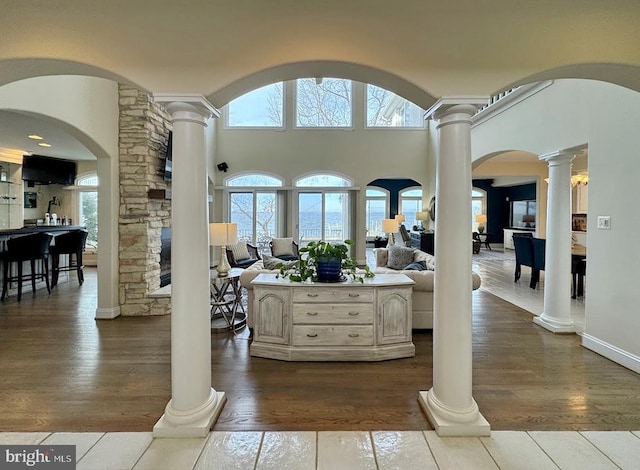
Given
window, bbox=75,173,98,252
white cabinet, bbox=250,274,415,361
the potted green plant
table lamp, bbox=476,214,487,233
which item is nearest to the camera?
white cabinet, bbox=250,274,415,361

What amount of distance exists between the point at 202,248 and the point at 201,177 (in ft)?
1.54

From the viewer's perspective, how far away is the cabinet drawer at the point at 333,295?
10.7ft

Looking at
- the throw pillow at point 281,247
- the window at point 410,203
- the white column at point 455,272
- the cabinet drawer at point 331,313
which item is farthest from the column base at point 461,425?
the window at point 410,203

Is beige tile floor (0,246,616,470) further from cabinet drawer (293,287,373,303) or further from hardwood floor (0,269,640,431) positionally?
cabinet drawer (293,287,373,303)

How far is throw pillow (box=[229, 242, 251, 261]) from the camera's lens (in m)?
7.02

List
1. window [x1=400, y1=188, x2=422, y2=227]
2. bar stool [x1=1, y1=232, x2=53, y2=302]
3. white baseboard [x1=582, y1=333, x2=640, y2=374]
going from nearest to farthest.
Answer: white baseboard [x1=582, y1=333, x2=640, y2=374], bar stool [x1=1, y1=232, x2=53, y2=302], window [x1=400, y1=188, x2=422, y2=227]

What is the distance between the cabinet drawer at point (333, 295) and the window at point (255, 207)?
20.6ft

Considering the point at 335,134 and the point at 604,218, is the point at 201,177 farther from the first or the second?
the point at 335,134

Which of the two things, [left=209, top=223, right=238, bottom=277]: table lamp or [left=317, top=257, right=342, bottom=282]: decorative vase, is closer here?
[left=317, top=257, right=342, bottom=282]: decorative vase

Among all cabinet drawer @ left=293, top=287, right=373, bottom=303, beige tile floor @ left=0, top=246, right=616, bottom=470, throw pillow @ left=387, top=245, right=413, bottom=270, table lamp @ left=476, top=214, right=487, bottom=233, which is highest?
table lamp @ left=476, top=214, right=487, bottom=233

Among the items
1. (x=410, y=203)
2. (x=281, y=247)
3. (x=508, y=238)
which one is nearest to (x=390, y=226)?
(x=281, y=247)

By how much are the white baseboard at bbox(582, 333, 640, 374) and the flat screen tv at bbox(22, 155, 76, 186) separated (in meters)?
10.8

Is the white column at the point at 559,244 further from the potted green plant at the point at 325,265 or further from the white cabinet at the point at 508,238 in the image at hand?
the white cabinet at the point at 508,238

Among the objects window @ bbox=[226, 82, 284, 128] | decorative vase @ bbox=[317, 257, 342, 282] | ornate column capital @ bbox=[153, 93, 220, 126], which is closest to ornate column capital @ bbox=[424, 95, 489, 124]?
ornate column capital @ bbox=[153, 93, 220, 126]
